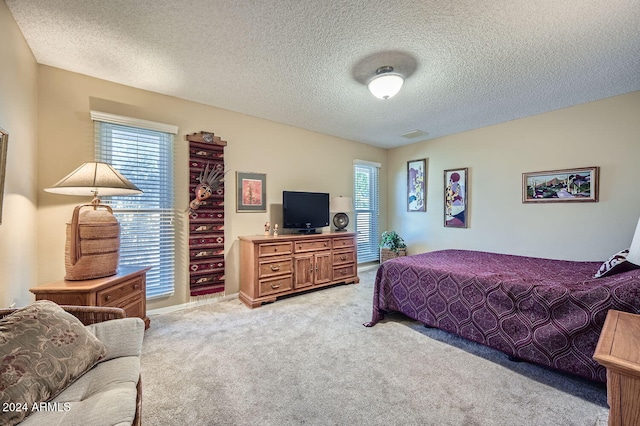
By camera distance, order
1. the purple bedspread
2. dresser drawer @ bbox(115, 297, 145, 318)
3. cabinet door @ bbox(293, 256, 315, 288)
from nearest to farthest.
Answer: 1. the purple bedspread
2. dresser drawer @ bbox(115, 297, 145, 318)
3. cabinet door @ bbox(293, 256, 315, 288)

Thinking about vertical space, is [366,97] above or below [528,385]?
above

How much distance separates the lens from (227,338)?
239cm

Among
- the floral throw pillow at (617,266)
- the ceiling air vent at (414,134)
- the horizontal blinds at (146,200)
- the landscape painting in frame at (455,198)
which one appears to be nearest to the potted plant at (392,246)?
the landscape painting in frame at (455,198)

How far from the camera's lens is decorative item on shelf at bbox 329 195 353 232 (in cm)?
429

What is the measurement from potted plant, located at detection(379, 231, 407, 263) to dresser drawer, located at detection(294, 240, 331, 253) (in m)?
1.59

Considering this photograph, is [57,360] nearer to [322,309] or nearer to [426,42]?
[322,309]

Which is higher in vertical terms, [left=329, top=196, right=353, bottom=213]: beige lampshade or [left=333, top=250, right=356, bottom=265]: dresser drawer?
[left=329, top=196, right=353, bottom=213]: beige lampshade

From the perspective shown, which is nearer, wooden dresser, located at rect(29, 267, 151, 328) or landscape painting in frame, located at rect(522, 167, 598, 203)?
wooden dresser, located at rect(29, 267, 151, 328)

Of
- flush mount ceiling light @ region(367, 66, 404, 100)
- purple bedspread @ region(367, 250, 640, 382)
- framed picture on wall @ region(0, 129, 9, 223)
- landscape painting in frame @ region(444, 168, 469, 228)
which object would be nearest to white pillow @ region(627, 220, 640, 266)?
purple bedspread @ region(367, 250, 640, 382)

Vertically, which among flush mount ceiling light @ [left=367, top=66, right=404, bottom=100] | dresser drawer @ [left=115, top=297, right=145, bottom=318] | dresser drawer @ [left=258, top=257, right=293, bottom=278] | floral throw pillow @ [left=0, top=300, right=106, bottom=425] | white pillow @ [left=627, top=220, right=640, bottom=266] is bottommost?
dresser drawer @ [left=115, top=297, right=145, bottom=318]

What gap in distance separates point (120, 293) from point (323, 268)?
2.45 m

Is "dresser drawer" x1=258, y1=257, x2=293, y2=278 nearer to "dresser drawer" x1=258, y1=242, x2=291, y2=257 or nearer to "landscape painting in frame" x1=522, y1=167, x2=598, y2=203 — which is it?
"dresser drawer" x1=258, y1=242, x2=291, y2=257

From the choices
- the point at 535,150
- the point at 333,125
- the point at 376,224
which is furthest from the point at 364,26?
the point at 376,224

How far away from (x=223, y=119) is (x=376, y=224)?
3.53 meters
